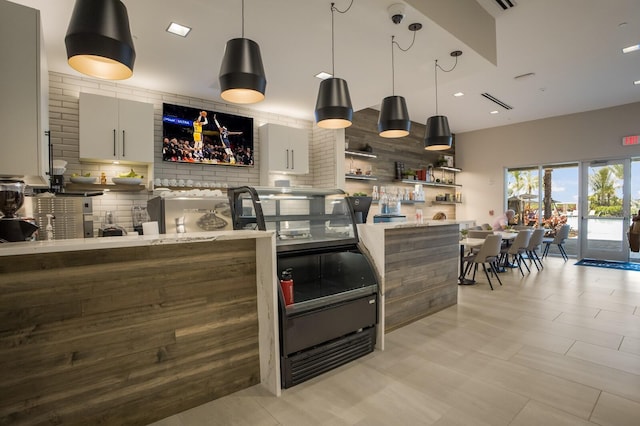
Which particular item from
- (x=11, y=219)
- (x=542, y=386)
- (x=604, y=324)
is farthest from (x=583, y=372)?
(x=11, y=219)

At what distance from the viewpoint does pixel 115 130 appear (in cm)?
430

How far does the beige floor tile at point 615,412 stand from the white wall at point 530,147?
7.87 metres

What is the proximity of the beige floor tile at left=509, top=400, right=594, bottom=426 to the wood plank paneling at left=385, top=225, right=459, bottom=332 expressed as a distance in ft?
4.83

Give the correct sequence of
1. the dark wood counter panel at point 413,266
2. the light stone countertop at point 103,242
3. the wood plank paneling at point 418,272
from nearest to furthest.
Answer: the light stone countertop at point 103,242
the dark wood counter panel at point 413,266
the wood plank paneling at point 418,272

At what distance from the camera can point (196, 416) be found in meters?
1.98

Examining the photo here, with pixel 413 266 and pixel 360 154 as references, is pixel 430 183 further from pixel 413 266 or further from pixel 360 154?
pixel 413 266

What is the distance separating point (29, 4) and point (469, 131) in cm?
1021

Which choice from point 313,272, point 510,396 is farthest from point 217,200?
point 510,396

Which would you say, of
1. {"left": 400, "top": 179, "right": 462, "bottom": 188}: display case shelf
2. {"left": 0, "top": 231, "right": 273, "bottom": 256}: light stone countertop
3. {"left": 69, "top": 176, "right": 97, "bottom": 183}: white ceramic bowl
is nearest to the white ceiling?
{"left": 69, "top": 176, "right": 97, "bottom": 183}: white ceramic bowl

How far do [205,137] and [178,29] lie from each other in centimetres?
212

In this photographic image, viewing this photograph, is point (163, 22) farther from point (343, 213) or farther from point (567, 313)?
point (567, 313)

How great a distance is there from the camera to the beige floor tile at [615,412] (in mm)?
1917

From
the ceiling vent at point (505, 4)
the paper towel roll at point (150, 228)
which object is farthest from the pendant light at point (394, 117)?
the paper towel roll at point (150, 228)

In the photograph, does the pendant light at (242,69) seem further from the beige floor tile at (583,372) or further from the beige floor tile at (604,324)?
the beige floor tile at (604,324)
